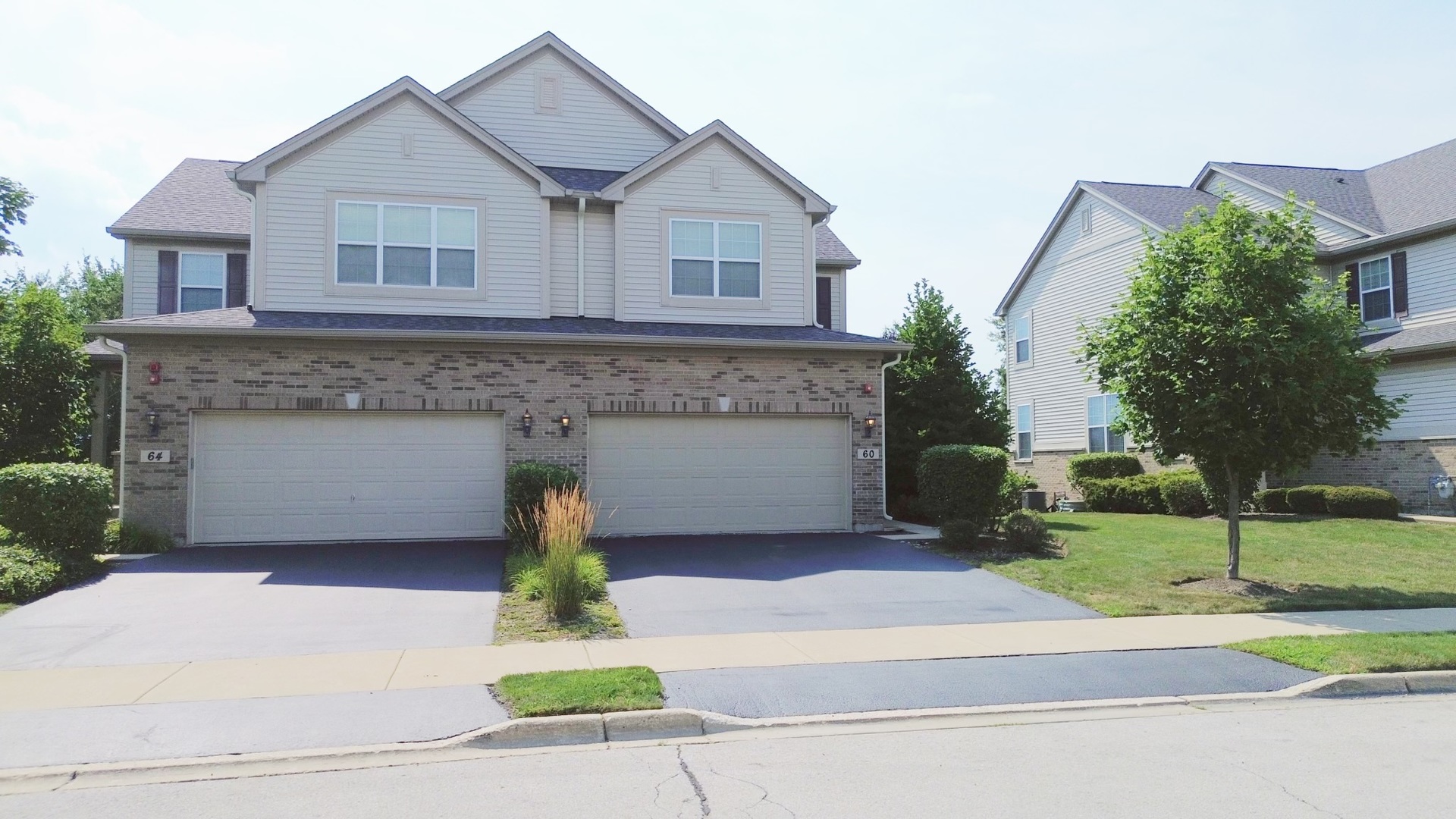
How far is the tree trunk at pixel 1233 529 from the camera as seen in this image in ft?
42.6

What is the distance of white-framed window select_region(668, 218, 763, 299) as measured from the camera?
59.8 ft

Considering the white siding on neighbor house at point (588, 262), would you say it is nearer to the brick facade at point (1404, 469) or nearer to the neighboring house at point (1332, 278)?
the neighboring house at point (1332, 278)

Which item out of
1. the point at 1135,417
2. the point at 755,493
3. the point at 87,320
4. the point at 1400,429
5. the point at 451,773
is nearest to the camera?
the point at 451,773

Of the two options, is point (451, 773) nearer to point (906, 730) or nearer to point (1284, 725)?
point (906, 730)

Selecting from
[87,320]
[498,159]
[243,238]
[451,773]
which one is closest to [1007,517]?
[498,159]

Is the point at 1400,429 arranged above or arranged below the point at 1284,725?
above

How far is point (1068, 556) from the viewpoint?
1482 centimetres

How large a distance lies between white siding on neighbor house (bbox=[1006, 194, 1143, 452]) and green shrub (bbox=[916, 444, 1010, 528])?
11.5 meters

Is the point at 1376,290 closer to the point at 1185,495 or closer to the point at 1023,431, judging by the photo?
the point at 1185,495

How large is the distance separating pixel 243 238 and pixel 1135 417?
704 inches

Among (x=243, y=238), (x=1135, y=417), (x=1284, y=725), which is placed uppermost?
(x=243, y=238)

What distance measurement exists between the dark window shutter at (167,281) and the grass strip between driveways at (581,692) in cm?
1685

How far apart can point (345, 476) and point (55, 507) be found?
3.90 metres

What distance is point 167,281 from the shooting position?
21.2 meters
